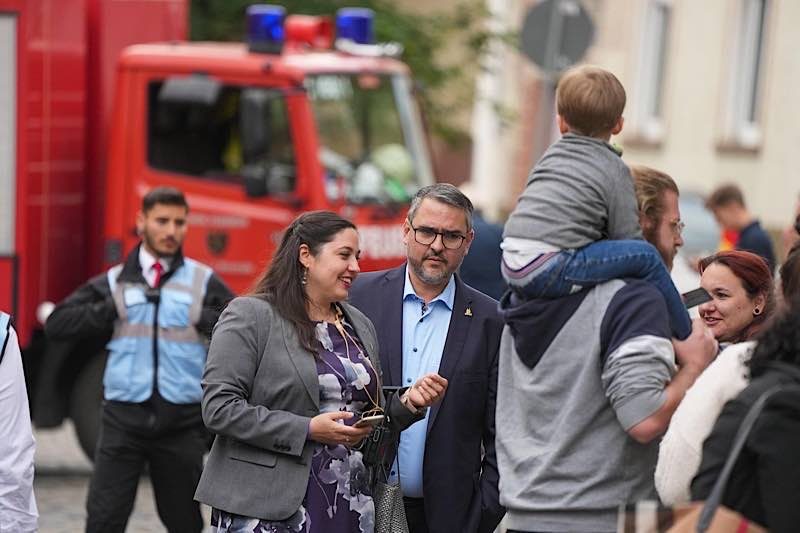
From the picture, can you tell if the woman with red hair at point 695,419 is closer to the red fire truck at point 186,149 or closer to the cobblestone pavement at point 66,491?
the cobblestone pavement at point 66,491

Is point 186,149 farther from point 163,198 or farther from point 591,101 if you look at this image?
point 591,101

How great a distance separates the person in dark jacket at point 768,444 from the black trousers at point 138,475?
397cm

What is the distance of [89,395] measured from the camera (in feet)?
34.4

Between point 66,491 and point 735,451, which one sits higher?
point 735,451

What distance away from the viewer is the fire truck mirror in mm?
10820

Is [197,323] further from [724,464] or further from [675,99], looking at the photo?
[675,99]

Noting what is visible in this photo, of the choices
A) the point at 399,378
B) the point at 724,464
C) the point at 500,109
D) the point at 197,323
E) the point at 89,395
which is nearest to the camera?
the point at 724,464

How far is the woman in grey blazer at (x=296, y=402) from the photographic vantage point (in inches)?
186

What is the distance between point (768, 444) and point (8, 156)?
7395mm

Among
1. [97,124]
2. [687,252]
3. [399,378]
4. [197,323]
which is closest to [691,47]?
[687,252]

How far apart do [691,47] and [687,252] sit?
893 cm

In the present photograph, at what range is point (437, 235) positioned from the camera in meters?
5.13

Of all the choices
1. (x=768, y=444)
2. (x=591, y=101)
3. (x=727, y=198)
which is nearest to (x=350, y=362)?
(x=591, y=101)

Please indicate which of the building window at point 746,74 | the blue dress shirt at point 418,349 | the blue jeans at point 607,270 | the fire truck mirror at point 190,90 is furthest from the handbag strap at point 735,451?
the building window at point 746,74
